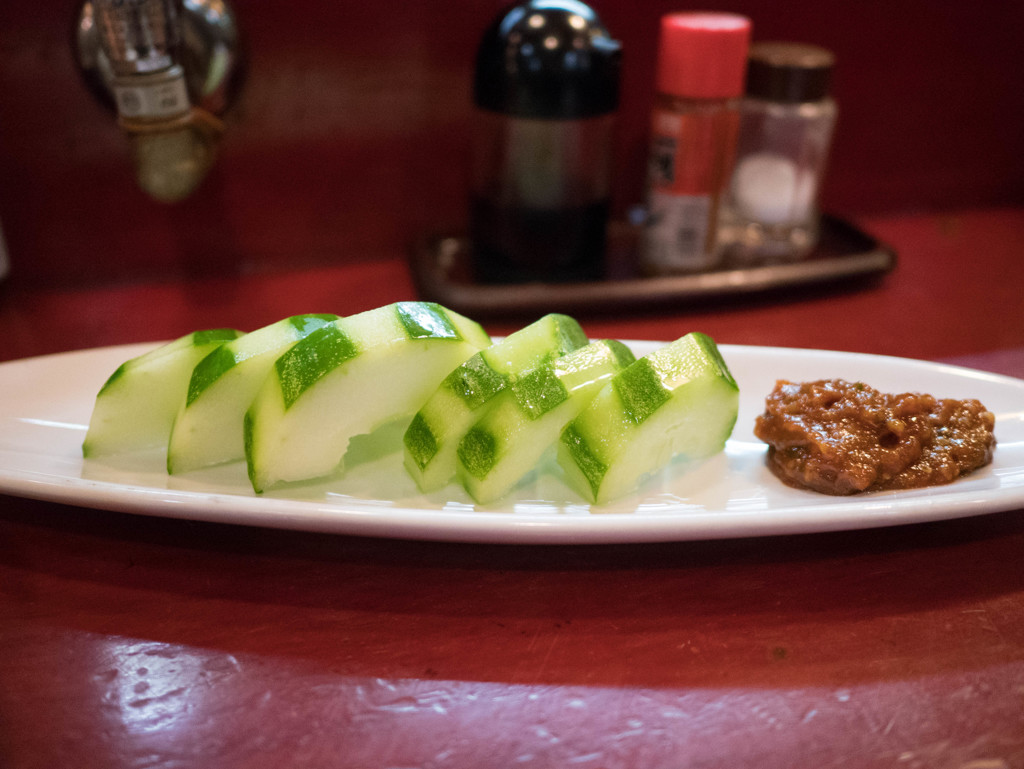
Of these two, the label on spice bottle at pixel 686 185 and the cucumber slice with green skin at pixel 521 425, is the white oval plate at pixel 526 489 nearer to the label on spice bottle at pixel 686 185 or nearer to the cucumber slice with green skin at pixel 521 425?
the cucumber slice with green skin at pixel 521 425

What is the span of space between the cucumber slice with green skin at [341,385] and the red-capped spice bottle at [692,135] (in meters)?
0.87

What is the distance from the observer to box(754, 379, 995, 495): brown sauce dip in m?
1.04

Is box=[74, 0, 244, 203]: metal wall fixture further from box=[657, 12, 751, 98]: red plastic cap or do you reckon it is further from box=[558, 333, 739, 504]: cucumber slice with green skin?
box=[558, 333, 739, 504]: cucumber slice with green skin

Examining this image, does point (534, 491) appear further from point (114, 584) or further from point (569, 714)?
point (114, 584)

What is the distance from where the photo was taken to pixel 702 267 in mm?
1843

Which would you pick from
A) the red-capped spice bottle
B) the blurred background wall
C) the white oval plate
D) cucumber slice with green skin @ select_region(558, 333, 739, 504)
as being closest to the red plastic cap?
the red-capped spice bottle

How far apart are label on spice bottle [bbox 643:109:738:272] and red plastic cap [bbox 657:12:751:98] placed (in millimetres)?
55

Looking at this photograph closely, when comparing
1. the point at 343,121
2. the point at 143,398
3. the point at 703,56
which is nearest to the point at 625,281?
the point at 703,56

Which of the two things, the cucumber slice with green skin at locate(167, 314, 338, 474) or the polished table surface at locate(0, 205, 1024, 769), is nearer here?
the polished table surface at locate(0, 205, 1024, 769)

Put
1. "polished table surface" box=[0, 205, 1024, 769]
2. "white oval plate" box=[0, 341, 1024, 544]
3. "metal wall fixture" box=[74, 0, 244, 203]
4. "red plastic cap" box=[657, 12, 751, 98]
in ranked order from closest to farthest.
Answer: "polished table surface" box=[0, 205, 1024, 769] → "white oval plate" box=[0, 341, 1024, 544] → "metal wall fixture" box=[74, 0, 244, 203] → "red plastic cap" box=[657, 12, 751, 98]

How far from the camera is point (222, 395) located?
1037 millimetres

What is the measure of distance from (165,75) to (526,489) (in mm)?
986

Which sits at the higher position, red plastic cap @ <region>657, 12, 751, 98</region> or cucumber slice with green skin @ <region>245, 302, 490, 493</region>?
red plastic cap @ <region>657, 12, 751, 98</region>

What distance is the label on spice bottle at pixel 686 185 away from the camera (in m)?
1.71
